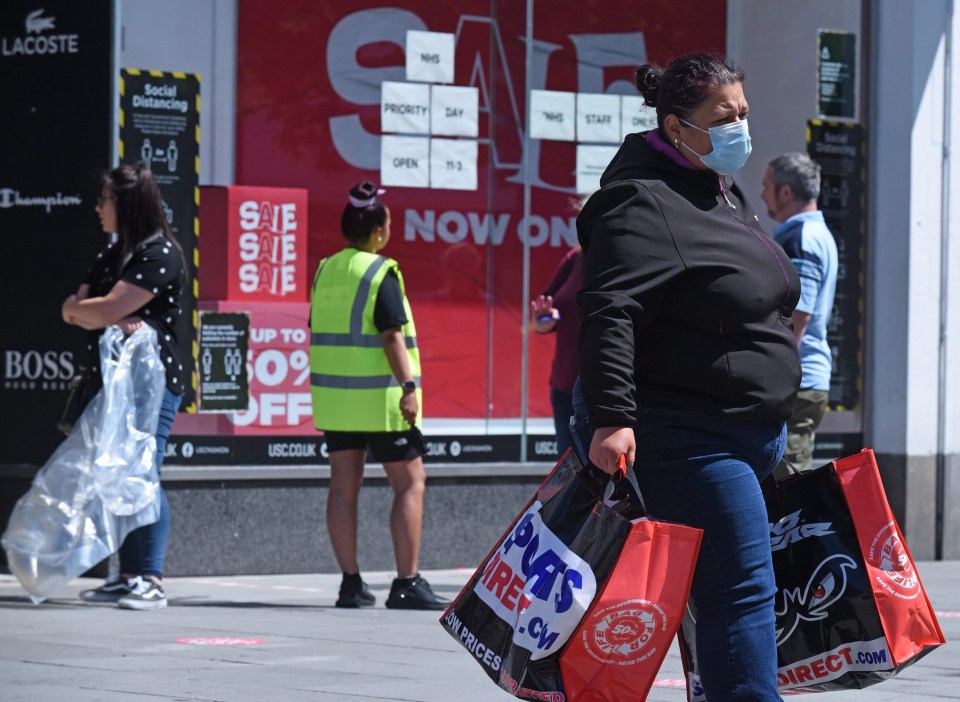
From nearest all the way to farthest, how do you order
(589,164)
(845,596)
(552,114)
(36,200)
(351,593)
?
1. (845,596)
2. (351,593)
3. (36,200)
4. (552,114)
5. (589,164)

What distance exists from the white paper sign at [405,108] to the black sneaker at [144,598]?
3115mm

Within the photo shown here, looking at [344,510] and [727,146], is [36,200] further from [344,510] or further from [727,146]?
[727,146]

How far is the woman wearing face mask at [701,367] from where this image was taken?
405 centimetres

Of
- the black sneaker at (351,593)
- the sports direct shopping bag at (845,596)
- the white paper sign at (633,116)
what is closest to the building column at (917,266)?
the white paper sign at (633,116)

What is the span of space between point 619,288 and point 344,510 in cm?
409

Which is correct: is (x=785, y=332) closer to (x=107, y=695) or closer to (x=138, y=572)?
(x=107, y=695)

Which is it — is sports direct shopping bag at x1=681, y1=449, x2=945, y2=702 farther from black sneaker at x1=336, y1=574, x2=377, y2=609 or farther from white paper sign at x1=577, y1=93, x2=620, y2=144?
white paper sign at x1=577, y1=93, x2=620, y2=144

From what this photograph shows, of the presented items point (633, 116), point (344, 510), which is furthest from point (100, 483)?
point (633, 116)

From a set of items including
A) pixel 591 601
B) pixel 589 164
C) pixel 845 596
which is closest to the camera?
pixel 591 601

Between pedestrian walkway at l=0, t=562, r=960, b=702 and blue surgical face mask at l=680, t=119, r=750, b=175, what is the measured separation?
2.01m

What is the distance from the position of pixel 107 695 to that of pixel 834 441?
621 centimetres

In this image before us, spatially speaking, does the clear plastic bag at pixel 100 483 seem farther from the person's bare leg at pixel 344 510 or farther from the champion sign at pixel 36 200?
the champion sign at pixel 36 200

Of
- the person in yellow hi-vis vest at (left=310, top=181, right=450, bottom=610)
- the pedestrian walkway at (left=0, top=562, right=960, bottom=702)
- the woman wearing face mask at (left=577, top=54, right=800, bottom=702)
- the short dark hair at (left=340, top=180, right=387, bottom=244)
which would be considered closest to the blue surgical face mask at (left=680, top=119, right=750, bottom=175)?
the woman wearing face mask at (left=577, top=54, right=800, bottom=702)

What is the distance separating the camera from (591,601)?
4.01 meters
